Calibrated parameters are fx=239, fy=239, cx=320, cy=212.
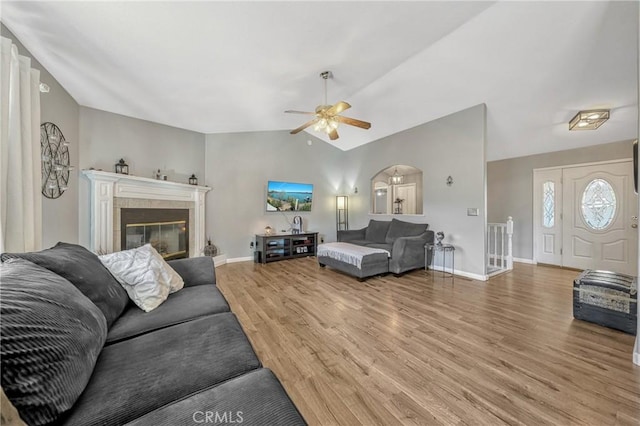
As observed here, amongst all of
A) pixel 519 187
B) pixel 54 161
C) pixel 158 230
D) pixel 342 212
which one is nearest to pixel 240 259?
pixel 158 230

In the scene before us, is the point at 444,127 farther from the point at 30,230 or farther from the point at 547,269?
the point at 30,230

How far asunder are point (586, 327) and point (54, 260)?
13.3ft

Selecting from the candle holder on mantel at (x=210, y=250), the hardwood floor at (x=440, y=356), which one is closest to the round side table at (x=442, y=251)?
the hardwood floor at (x=440, y=356)

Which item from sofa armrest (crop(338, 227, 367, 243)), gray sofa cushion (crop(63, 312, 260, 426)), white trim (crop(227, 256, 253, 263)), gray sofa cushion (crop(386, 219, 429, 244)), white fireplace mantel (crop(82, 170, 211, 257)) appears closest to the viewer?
gray sofa cushion (crop(63, 312, 260, 426))

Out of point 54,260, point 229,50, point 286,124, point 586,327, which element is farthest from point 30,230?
point 586,327

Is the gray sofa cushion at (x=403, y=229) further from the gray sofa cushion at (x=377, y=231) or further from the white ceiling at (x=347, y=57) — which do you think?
the white ceiling at (x=347, y=57)

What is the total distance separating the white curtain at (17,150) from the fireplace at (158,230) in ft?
6.26

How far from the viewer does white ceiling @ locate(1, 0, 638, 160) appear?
2.08m

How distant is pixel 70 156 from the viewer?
2.98 meters

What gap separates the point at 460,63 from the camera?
3.12m

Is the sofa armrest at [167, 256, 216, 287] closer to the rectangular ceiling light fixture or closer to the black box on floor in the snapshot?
the black box on floor

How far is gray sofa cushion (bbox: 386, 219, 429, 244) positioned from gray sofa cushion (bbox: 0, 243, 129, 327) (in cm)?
424

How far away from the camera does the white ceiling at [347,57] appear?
6.82 ft

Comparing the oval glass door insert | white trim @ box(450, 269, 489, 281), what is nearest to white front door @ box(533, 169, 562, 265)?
the oval glass door insert
